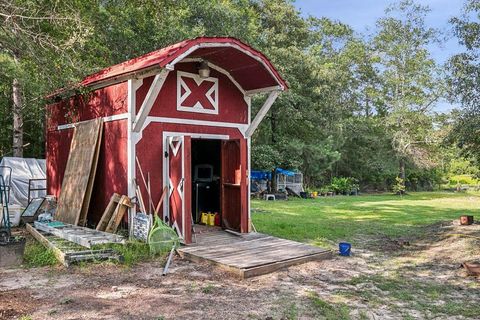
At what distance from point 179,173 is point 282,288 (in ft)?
10.2

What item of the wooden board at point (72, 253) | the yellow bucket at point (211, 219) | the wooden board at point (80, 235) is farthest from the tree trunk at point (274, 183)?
the wooden board at point (72, 253)

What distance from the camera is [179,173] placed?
25.0 feet

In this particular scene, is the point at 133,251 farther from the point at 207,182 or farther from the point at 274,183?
the point at 274,183

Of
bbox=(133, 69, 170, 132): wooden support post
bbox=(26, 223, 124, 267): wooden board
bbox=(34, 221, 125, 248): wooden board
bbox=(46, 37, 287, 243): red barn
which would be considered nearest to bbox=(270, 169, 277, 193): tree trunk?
bbox=(46, 37, 287, 243): red barn

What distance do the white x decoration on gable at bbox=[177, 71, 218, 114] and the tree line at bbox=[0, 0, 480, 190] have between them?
6.50ft

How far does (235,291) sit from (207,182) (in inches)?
200

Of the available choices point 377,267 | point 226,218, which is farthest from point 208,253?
point 377,267

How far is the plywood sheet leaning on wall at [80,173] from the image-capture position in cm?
834

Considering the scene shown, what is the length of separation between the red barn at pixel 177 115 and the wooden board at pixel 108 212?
0.20m

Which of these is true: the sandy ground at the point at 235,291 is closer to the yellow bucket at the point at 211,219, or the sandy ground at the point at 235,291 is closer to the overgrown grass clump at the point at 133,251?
the overgrown grass clump at the point at 133,251

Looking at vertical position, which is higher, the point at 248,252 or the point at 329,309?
the point at 248,252

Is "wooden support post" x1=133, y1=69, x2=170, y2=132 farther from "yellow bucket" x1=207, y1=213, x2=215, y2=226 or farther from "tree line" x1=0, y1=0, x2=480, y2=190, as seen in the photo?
"yellow bucket" x1=207, y1=213, x2=215, y2=226

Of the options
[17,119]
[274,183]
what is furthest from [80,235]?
[274,183]

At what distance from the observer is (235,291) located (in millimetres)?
5289
